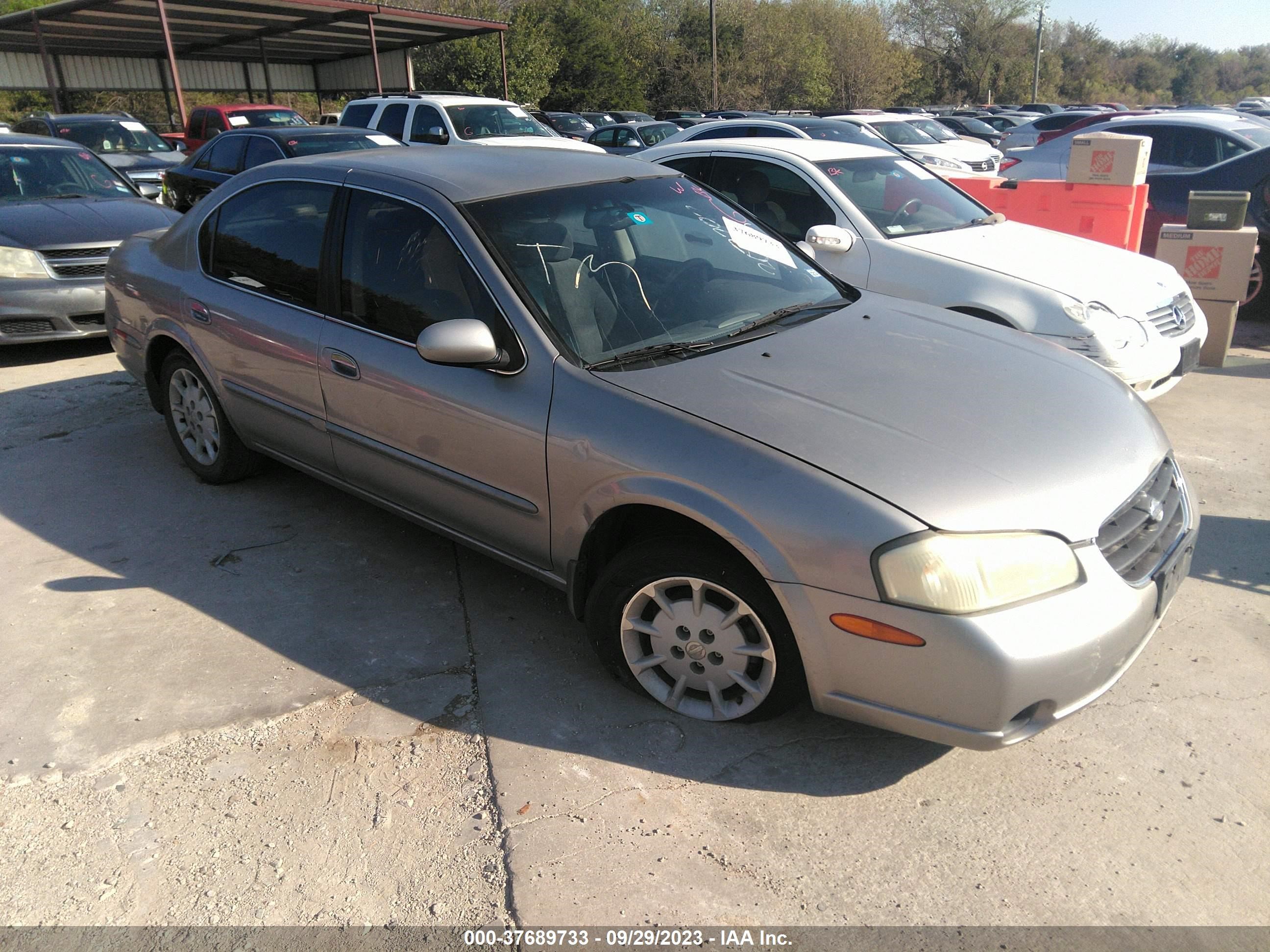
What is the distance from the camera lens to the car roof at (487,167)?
12.0 feet

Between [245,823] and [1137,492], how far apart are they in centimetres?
274

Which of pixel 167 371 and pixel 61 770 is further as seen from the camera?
pixel 167 371

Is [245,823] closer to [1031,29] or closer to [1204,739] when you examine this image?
[1204,739]

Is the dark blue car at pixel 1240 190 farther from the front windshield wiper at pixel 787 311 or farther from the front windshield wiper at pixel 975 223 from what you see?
the front windshield wiper at pixel 787 311

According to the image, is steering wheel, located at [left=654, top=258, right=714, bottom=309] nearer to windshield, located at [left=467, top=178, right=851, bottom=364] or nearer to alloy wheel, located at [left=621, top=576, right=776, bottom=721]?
windshield, located at [left=467, top=178, right=851, bottom=364]

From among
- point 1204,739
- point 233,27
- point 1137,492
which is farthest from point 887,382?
point 233,27

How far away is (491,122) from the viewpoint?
1425 centimetres

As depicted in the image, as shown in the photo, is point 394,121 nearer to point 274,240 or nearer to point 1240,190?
point 1240,190

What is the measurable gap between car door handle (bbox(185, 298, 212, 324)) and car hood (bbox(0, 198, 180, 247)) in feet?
10.7

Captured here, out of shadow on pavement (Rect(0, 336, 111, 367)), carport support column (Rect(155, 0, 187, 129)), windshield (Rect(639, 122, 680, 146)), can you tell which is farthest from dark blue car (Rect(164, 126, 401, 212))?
windshield (Rect(639, 122, 680, 146))

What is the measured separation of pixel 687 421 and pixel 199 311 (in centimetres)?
280

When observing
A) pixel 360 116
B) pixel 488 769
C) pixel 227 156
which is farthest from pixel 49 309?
pixel 360 116

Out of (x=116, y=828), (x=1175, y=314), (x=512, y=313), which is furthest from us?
(x=1175, y=314)

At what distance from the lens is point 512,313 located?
328 cm
